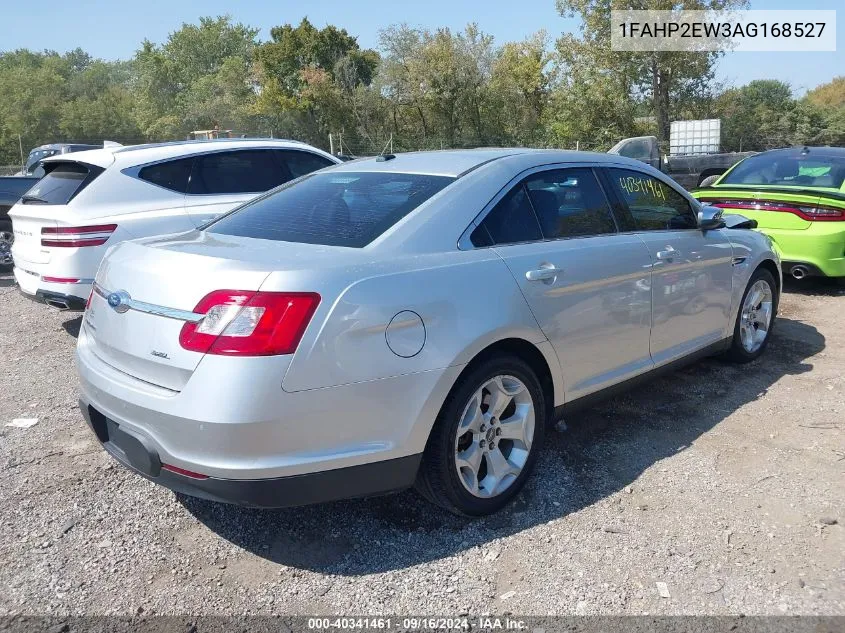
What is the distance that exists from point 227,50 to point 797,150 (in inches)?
2533

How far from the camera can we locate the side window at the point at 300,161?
724 centimetres

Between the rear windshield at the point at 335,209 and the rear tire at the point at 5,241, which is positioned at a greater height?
the rear windshield at the point at 335,209

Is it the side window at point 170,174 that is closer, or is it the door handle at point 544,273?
A: the door handle at point 544,273

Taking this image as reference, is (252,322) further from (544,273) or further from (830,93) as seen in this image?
(830,93)

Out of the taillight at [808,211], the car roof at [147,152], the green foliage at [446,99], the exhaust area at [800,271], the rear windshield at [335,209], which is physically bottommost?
the exhaust area at [800,271]

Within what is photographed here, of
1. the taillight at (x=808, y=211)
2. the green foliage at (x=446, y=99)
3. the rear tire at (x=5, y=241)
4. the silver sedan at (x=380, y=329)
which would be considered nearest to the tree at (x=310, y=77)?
the green foliage at (x=446, y=99)

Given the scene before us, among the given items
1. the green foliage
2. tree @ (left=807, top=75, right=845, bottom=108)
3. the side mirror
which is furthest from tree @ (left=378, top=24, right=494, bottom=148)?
tree @ (left=807, top=75, right=845, bottom=108)

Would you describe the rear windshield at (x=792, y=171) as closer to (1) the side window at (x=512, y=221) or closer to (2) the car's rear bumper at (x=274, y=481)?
(1) the side window at (x=512, y=221)

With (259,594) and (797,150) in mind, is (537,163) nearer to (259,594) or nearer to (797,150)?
(259,594)

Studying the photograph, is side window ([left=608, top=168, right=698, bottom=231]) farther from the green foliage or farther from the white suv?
the green foliage

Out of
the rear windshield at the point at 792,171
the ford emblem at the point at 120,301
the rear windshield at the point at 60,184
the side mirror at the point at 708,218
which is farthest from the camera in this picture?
the rear windshield at the point at 792,171

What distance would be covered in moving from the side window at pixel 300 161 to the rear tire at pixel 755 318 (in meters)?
4.26

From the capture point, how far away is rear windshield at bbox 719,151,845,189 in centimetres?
792

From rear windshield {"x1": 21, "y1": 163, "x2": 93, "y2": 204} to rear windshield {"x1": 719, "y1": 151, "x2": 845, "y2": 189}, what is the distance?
6816mm
